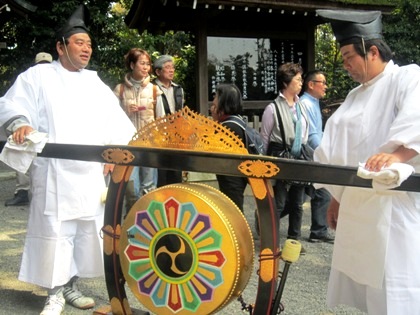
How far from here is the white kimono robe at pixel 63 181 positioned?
3.25m

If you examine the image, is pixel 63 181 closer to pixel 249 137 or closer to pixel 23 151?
pixel 23 151

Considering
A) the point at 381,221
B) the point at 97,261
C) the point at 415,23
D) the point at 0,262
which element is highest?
the point at 415,23

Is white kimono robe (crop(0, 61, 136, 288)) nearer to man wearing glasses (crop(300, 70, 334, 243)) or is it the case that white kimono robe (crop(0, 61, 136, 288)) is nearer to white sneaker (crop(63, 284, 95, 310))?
white sneaker (crop(63, 284, 95, 310))

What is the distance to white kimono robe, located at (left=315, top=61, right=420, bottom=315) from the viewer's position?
2211mm

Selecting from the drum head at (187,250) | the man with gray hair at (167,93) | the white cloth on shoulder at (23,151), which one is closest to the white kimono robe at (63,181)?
the white cloth on shoulder at (23,151)

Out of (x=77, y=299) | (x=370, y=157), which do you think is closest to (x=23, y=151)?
(x=77, y=299)

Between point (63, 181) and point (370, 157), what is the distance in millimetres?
1923

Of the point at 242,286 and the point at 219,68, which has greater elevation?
the point at 219,68

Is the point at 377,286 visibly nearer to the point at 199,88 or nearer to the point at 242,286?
the point at 242,286

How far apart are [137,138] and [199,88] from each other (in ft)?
18.7

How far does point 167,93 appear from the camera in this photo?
5883 mm

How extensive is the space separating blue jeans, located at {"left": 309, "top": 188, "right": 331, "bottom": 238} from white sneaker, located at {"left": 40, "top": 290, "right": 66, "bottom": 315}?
8.85 ft

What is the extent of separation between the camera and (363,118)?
7.91 feet

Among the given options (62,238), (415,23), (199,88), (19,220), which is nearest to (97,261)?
(62,238)
